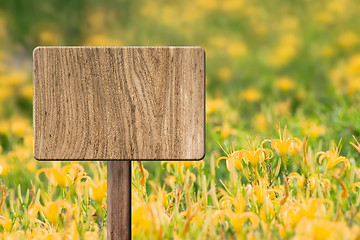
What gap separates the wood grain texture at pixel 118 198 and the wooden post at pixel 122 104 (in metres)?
0.07

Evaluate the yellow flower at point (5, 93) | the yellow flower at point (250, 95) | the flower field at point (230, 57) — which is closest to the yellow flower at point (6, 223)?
the flower field at point (230, 57)

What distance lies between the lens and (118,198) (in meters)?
1.20

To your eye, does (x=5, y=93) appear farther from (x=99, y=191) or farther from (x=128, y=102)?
(x=128, y=102)

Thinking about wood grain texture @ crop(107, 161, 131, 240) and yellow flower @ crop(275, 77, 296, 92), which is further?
yellow flower @ crop(275, 77, 296, 92)

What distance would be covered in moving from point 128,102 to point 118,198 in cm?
24

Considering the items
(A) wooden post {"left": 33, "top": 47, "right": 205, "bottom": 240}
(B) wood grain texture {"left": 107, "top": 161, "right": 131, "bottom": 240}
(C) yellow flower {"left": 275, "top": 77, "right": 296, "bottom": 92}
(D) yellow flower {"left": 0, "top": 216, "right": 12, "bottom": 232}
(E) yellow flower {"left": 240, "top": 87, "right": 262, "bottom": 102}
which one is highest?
(C) yellow flower {"left": 275, "top": 77, "right": 296, "bottom": 92}

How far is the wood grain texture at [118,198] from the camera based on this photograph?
1.20 meters

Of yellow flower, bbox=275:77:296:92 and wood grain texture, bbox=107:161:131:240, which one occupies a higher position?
yellow flower, bbox=275:77:296:92

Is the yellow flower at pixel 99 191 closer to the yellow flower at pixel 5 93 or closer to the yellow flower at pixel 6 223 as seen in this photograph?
the yellow flower at pixel 6 223

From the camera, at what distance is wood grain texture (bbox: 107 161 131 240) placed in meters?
1.20

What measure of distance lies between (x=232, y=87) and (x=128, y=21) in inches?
48.3

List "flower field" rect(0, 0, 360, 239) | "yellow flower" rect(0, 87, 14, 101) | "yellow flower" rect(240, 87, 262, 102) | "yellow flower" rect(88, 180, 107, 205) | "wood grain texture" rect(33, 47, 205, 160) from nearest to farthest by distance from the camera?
"wood grain texture" rect(33, 47, 205, 160) → "yellow flower" rect(88, 180, 107, 205) → "flower field" rect(0, 0, 360, 239) → "yellow flower" rect(240, 87, 262, 102) → "yellow flower" rect(0, 87, 14, 101)

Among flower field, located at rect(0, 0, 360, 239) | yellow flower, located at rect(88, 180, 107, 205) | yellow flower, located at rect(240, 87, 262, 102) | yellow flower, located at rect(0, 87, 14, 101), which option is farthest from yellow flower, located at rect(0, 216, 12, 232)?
yellow flower, located at rect(0, 87, 14, 101)

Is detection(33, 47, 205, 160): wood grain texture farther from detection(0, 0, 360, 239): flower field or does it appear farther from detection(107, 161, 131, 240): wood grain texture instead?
detection(0, 0, 360, 239): flower field
